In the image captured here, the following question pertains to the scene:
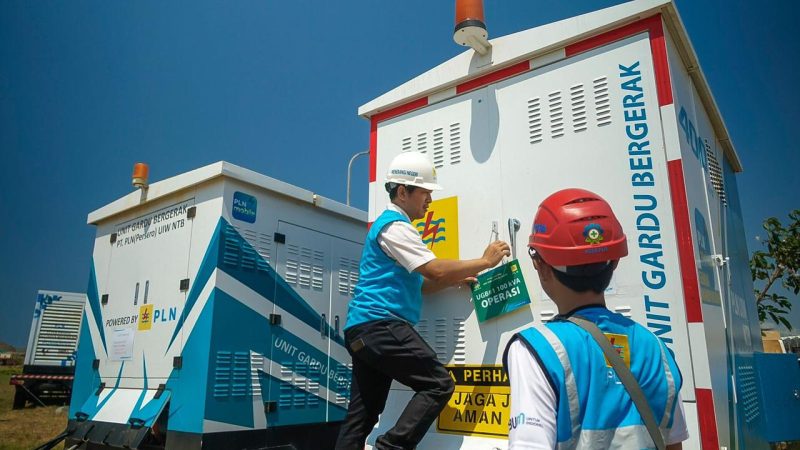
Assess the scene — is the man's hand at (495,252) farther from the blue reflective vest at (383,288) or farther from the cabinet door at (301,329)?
the cabinet door at (301,329)

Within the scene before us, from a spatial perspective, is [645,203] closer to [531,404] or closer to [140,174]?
[531,404]

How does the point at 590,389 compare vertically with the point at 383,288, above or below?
below

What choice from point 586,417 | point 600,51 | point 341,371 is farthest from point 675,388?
point 341,371

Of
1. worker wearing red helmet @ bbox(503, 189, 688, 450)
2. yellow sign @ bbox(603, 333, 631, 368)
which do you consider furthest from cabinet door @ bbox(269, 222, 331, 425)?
yellow sign @ bbox(603, 333, 631, 368)

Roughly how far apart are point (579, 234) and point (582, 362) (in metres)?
0.30

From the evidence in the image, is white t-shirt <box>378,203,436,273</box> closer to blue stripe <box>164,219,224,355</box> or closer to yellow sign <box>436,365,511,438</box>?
yellow sign <box>436,365,511,438</box>

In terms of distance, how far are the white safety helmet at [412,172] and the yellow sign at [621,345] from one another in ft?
5.70

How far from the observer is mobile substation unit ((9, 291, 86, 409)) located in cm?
1052

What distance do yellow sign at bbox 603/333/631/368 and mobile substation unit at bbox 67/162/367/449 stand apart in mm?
3335

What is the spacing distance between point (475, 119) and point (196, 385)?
2734 millimetres

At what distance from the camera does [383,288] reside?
8.54 feet

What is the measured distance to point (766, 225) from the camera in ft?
27.6

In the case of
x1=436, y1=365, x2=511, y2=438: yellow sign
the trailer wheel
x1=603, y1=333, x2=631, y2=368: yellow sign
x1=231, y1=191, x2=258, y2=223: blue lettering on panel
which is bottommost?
the trailer wheel

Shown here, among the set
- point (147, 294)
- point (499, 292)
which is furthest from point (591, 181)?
point (147, 294)
